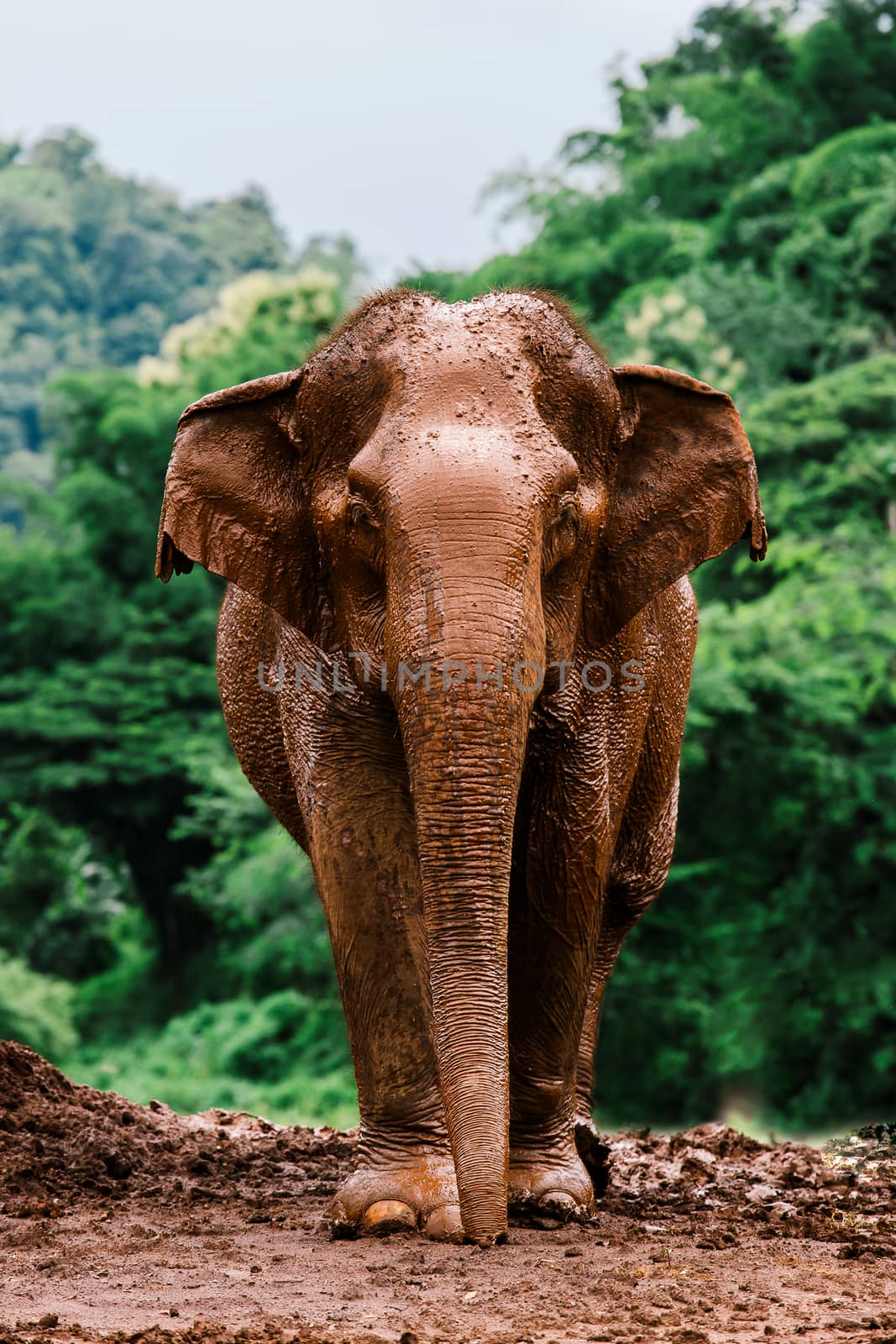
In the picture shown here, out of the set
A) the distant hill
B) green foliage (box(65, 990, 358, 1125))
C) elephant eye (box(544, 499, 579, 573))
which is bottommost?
green foliage (box(65, 990, 358, 1125))

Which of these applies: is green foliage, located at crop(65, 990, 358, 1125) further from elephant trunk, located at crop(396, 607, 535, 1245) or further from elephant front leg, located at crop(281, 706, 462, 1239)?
elephant trunk, located at crop(396, 607, 535, 1245)

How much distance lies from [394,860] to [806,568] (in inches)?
539

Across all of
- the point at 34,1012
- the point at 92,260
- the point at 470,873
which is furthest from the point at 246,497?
the point at 92,260

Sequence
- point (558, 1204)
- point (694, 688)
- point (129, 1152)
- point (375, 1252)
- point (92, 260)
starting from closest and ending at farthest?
point (375, 1252)
point (558, 1204)
point (129, 1152)
point (694, 688)
point (92, 260)

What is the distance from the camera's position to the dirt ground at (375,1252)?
4309 mm

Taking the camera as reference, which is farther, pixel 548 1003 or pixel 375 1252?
pixel 548 1003

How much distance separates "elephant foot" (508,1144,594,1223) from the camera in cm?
588

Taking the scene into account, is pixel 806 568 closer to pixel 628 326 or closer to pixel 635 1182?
pixel 628 326

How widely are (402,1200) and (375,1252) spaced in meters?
0.40

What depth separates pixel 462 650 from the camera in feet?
15.8

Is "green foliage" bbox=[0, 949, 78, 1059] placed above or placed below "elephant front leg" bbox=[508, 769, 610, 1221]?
below

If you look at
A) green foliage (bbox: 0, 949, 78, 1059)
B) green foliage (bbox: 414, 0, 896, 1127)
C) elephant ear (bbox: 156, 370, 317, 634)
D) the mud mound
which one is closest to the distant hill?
green foliage (bbox: 0, 949, 78, 1059)

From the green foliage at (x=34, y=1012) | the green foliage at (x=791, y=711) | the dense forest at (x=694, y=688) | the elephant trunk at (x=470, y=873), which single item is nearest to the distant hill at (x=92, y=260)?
the dense forest at (x=694, y=688)

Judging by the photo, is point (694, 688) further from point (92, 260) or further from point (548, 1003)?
point (92, 260)
